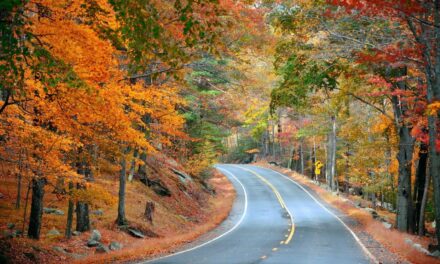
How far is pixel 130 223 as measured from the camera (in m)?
20.7

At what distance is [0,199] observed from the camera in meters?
18.8

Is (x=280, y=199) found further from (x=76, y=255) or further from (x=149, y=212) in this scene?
(x=76, y=255)

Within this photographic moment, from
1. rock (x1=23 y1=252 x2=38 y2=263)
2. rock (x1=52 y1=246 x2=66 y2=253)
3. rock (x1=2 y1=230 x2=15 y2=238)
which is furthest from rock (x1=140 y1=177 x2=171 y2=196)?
rock (x1=23 y1=252 x2=38 y2=263)

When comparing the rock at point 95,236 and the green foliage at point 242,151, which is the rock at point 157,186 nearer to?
the rock at point 95,236

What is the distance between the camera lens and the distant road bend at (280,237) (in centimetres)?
1490

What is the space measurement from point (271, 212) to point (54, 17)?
23.9m

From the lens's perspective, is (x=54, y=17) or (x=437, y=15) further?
(x=437, y=15)

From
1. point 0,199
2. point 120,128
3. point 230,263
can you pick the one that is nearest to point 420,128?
point 230,263

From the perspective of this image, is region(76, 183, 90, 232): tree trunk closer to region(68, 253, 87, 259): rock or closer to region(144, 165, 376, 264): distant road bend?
region(68, 253, 87, 259): rock

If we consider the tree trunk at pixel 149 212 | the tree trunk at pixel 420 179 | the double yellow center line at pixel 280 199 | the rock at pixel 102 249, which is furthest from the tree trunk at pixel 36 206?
the tree trunk at pixel 420 179

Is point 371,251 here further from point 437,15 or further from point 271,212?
point 271,212

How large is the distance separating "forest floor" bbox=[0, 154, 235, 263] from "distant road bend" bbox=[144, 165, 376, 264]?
1540 millimetres

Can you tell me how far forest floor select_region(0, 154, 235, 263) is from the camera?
543 inches

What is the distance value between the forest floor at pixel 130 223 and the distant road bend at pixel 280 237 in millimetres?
1540
